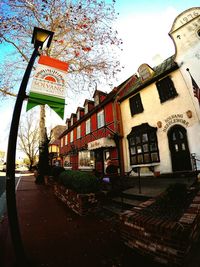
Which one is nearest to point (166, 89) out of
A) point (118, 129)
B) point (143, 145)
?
point (143, 145)

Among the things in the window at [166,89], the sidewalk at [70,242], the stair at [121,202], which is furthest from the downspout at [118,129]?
the sidewalk at [70,242]

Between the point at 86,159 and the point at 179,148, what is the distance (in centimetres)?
1033

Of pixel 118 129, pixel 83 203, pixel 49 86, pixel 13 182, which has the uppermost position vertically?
pixel 118 129

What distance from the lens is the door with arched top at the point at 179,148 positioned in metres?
8.10

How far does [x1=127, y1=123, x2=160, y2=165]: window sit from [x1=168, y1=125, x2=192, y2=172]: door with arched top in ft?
3.16

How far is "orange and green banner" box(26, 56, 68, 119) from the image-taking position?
284cm

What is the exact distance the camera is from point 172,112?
351 inches

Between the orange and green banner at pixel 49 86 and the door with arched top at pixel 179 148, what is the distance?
24.9 ft

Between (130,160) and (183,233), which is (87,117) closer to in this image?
(130,160)

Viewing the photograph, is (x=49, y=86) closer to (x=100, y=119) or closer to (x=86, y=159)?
(x=100, y=119)

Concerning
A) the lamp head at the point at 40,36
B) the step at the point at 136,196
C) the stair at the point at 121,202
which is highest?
the lamp head at the point at 40,36

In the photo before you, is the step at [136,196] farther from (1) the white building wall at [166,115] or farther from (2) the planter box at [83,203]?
(1) the white building wall at [166,115]

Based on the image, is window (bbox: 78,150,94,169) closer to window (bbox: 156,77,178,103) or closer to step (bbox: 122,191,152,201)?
window (bbox: 156,77,178,103)

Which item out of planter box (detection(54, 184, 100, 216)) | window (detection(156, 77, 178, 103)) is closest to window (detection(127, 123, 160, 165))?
window (detection(156, 77, 178, 103))
